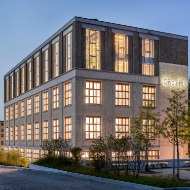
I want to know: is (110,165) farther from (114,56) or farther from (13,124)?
(13,124)

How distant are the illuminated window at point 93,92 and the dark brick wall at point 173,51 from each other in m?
9.03

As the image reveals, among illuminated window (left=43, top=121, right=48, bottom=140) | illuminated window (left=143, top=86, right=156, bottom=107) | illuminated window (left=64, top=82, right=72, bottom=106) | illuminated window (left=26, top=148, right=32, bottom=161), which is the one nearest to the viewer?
illuminated window (left=64, top=82, right=72, bottom=106)

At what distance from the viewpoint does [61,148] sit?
3450cm

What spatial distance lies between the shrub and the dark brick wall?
18.9m

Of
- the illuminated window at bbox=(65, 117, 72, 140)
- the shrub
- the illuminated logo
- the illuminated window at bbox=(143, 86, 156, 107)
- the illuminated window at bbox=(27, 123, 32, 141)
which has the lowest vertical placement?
the shrub

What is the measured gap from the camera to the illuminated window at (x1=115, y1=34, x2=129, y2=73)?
139 ft

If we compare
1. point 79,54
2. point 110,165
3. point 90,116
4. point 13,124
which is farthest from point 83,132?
point 13,124

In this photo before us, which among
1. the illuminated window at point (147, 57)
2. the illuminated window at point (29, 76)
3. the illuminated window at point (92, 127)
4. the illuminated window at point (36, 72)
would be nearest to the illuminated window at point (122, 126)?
the illuminated window at point (92, 127)

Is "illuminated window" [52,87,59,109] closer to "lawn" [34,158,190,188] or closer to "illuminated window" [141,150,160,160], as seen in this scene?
"illuminated window" [141,150,160,160]

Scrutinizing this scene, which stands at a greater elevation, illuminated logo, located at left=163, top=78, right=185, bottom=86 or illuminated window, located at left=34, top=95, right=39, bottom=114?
illuminated logo, located at left=163, top=78, right=185, bottom=86

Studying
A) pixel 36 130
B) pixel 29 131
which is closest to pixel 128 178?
pixel 36 130

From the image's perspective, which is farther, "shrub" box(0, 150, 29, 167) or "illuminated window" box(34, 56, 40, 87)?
"illuminated window" box(34, 56, 40, 87)

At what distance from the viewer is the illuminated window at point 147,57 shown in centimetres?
4388

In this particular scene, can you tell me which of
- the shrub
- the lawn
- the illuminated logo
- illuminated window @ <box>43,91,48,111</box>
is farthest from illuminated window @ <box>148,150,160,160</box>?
illuminated window @ <box>43,91,48,111</box>
